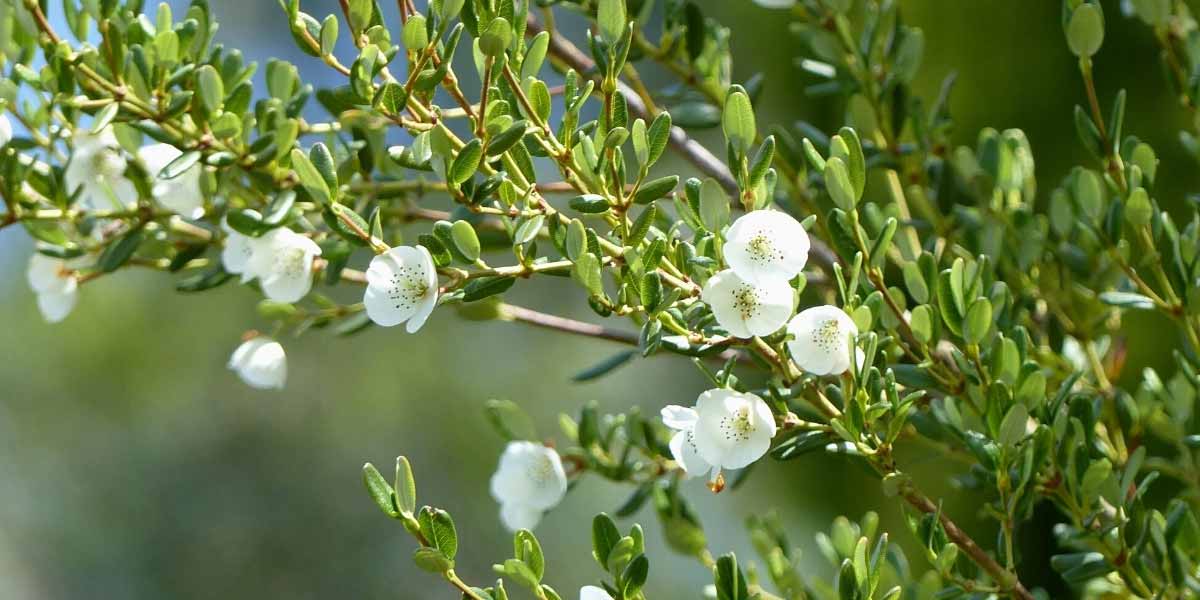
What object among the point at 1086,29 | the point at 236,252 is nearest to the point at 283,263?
the point at 236,252

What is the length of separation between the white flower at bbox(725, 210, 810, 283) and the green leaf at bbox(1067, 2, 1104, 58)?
0.97 ft

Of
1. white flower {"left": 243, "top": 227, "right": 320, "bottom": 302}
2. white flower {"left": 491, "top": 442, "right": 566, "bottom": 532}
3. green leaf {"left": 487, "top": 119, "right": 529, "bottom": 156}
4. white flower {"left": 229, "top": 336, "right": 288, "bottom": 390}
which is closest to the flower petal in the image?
white flower {"left": 229, "top": 336, "right": 288, "bottom": 390}

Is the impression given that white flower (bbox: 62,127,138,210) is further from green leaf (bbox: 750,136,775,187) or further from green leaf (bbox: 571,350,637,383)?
green leaf (bbox: 750,136,775,187)

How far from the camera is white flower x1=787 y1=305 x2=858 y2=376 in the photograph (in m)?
0.58

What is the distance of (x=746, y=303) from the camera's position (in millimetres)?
554

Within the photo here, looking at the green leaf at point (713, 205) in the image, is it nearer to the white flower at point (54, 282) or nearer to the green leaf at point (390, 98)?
the green leaf at point (390, 98)

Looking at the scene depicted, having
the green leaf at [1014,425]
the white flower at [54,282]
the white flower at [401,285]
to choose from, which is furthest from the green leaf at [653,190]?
the white flower at [54,282]

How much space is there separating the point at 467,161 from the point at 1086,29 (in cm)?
42

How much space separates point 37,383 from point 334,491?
54.3 inches

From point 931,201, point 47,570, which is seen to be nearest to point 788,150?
point 931,201

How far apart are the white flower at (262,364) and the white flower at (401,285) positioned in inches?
10.1

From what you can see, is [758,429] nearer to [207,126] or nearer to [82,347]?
[207,126]

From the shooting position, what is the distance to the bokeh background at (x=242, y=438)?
15.2 ft

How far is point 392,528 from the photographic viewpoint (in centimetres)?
480
